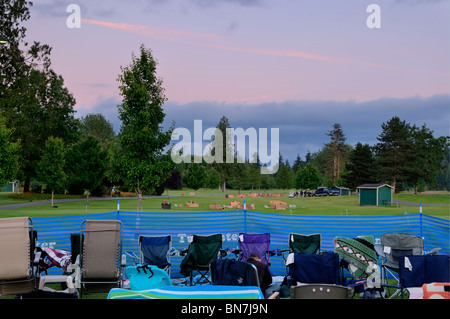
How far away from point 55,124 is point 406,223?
45895mm

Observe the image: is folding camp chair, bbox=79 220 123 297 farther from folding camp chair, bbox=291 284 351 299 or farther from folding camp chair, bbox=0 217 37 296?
folding camp chair, bbox=291 284 351 299

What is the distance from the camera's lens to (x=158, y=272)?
5.14 metres

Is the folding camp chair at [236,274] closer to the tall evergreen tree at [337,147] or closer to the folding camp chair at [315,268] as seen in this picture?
the folding camp chair at [315,268]

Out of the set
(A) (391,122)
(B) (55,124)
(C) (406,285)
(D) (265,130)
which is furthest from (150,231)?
(A) (391,122)

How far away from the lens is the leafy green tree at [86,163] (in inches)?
1705

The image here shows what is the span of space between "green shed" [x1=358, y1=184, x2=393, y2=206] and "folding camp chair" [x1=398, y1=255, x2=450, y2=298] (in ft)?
122

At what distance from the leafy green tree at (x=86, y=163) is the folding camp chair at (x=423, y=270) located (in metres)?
40.5

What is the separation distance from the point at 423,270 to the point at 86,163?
134 ft

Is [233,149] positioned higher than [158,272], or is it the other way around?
[233,149]

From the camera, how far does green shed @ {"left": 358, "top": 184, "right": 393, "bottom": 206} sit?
136 feet

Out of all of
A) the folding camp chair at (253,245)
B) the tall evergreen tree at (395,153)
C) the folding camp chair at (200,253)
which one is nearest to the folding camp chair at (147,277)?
the folding camp chair at (200,253)
